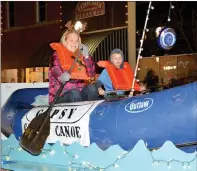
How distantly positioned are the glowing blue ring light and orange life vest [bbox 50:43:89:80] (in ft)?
4.12

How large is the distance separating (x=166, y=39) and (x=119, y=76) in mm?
1004

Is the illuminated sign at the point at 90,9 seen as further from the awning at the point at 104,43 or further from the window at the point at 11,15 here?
the window at the point at 11,15

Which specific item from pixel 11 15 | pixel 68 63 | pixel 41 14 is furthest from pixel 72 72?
pixel 41 14

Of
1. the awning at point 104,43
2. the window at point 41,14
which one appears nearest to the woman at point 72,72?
the awning at point 104,43

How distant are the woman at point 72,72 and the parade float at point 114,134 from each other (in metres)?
0.19

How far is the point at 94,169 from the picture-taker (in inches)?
114

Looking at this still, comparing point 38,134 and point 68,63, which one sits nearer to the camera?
point 38,134

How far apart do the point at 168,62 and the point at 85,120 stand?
15.9ft

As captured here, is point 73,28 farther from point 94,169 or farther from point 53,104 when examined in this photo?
point 94,169

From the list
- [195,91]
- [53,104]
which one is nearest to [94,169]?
[53,104]

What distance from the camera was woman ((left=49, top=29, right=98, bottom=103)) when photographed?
3.52 meters

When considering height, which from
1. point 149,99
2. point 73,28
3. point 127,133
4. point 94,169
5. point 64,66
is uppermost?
point 73,28

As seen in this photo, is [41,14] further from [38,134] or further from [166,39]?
[38,134]

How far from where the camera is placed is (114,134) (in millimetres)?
2801
